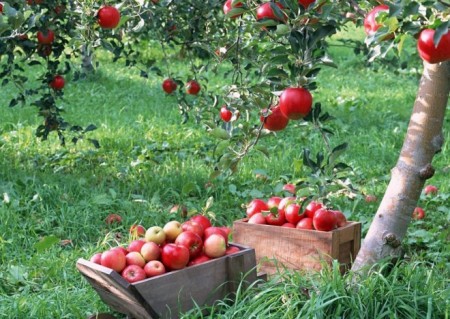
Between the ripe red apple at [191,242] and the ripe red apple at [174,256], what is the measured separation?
6 centimetres

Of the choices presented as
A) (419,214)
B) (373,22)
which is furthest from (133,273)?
(419,214)

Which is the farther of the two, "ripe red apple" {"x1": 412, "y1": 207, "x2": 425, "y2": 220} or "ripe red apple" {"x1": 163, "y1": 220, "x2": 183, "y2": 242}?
"ripe red apple" {"x1": 412, "y1": 207, "x2": 425, "y2": 220}

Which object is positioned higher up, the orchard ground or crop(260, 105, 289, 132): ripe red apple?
crop(260, 105, 289, 132): ripe red apple

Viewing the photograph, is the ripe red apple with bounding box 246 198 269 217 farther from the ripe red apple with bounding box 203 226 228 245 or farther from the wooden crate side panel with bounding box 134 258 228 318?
the wooden crate side panel with bounding box 134 258 228 318

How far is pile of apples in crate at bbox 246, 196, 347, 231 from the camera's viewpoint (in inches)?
117

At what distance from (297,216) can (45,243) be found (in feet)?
3.96

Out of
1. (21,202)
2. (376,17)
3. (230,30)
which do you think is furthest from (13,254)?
(376,17)

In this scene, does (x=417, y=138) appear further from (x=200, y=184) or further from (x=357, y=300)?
(x=200, y=184)

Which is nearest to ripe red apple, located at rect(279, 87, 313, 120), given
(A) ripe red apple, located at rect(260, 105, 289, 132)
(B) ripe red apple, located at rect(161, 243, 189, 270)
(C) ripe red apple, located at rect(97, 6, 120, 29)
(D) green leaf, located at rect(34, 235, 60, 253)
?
(A) ripe red apple, located at rect(260, 105, 289, 132)

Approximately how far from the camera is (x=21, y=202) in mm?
4305

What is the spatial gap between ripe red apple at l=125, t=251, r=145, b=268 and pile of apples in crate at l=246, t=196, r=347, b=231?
Answer: 0.65m

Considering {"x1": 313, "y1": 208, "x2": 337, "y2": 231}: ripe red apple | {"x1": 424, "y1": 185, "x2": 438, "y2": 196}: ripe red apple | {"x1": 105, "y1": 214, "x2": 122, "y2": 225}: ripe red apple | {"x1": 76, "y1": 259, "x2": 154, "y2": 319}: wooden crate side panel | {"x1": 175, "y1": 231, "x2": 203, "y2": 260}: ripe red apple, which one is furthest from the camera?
{"x1": 424, "y1": 185, "x2": 438, "y2": 196}: ripe red apple

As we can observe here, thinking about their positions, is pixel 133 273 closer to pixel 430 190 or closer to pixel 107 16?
pixel 107 16

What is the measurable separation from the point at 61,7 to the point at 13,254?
1.45 meters
